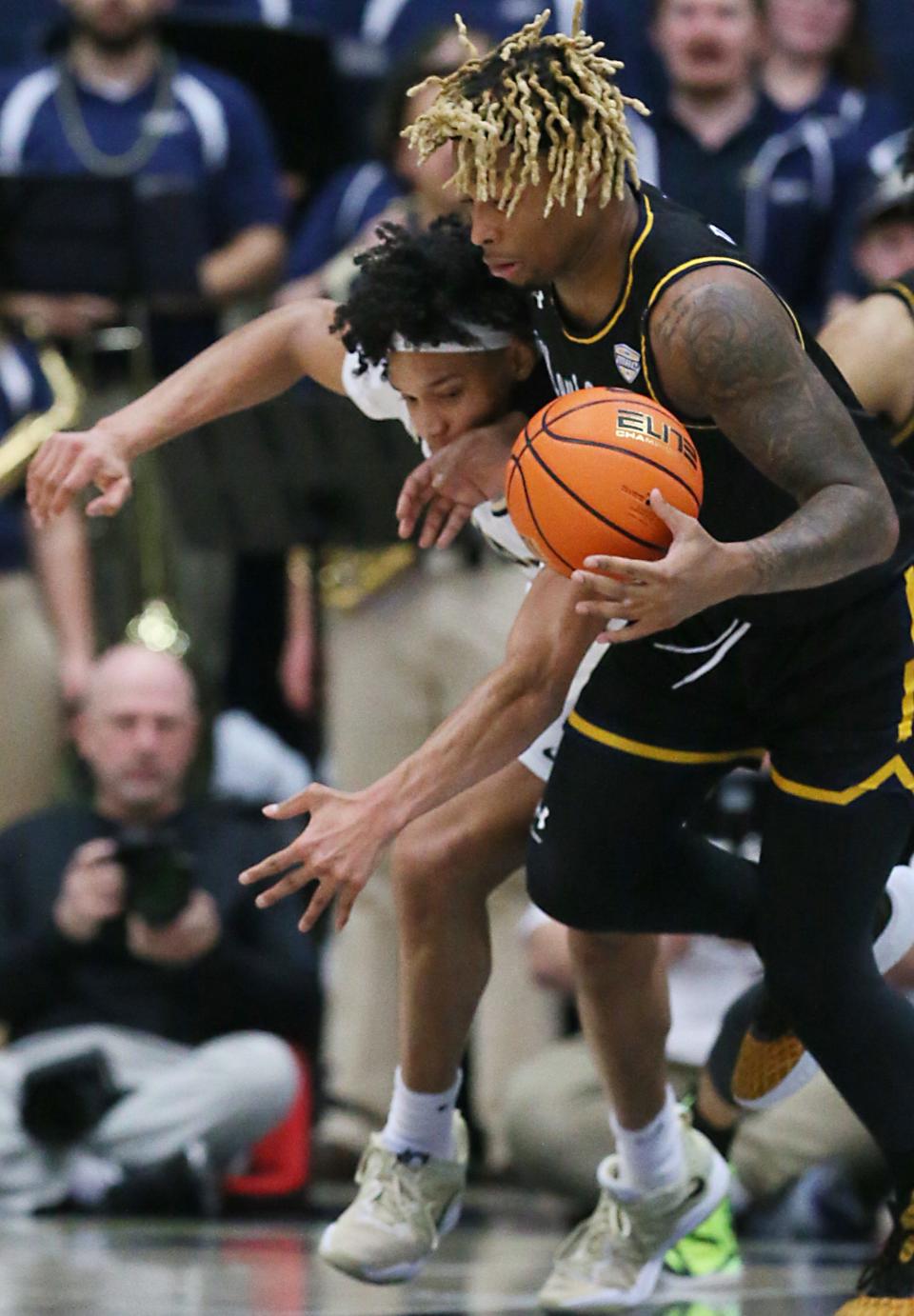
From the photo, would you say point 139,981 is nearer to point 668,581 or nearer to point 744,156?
point 744,156

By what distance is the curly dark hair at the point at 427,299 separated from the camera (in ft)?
14.4

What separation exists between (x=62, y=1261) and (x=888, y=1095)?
211 centimetres

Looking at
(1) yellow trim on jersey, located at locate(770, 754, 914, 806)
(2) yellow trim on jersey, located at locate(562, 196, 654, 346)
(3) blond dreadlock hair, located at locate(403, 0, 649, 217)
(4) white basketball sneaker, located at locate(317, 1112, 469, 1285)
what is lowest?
(4) white basketball sneaker, located at locate(317, 1112, 469, 1285)

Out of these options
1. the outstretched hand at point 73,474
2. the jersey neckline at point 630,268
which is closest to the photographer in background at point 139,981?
the outstretched hand at point 73,474

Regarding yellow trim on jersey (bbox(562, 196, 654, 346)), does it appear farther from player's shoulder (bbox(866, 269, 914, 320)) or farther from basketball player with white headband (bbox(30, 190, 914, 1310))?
player's shoulder (bbox(866, 269, 914, 320))

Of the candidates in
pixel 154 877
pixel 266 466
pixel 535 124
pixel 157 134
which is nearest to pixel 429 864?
pixel 535 124

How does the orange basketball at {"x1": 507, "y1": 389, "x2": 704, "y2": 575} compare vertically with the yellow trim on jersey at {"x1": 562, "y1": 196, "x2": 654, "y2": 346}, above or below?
below

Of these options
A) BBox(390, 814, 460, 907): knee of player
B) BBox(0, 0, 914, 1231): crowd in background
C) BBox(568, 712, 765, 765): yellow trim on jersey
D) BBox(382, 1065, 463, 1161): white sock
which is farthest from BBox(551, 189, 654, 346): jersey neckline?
BBox(0, 0, 914, 1231): crowd in background

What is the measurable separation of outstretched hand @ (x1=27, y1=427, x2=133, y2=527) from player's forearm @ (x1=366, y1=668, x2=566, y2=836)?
0.87 metres

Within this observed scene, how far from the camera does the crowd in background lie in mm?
6762

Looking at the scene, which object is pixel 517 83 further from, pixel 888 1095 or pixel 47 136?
pixel 47 136

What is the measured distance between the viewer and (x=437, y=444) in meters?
4.51

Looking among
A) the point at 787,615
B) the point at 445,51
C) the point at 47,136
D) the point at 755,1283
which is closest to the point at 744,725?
the point at 787,615

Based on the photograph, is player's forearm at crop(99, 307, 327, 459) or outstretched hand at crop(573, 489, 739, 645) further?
player's forearm at crop(99, 307, 327, 459)
